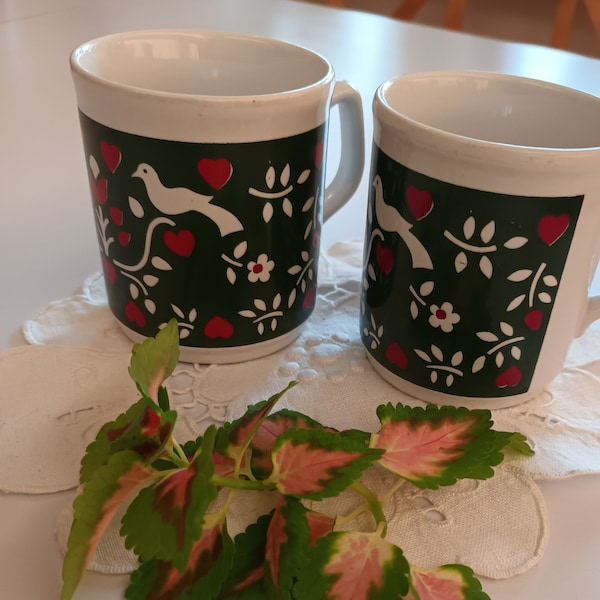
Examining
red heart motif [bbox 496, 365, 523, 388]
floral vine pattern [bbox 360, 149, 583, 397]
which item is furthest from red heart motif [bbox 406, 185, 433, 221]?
red heart motif [bbox 496, 365, 523, 388]

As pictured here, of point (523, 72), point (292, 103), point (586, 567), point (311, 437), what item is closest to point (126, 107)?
point (292, 103)

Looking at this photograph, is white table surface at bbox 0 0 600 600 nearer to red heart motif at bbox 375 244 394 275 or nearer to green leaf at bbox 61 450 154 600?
green leaf at bbox 61 450 154 600

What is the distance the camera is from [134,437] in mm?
312

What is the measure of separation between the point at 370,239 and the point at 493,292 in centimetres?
8

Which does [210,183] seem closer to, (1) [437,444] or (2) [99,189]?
(2) [99,189]

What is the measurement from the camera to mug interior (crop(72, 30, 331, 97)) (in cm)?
46

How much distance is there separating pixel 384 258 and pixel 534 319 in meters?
0.09

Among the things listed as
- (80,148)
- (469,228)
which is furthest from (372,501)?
(80,148)

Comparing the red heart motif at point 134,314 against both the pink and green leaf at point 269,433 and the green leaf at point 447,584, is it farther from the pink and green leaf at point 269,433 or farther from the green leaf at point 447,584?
the green leaf at point 447,584

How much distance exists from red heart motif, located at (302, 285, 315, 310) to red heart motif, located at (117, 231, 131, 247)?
115 mm

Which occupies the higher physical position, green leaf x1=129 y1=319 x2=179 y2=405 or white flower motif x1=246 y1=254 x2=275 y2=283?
green leaf x1=129 y1=319 x2=179 y2=405

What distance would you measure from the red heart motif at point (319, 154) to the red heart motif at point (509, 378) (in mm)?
158

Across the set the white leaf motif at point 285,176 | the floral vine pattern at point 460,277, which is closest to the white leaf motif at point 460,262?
the floral vine pattern at point 460,277

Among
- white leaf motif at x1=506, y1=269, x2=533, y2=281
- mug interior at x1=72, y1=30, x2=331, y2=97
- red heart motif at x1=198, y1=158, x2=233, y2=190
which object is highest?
mug interior at x1=72, y1=30, x2=331, y2=97
